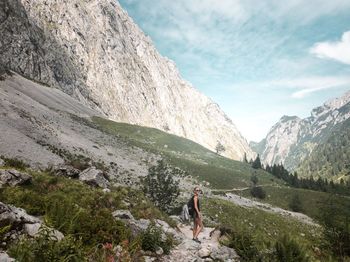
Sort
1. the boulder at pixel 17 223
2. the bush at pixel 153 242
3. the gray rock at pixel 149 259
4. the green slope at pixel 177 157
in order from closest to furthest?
the boulder at pixel 17 223 < the gray rock at pixel 149 259 < the bush at pixel 153 242 < the green slope at pixel 177 157

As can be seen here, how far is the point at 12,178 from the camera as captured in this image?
18.7 m

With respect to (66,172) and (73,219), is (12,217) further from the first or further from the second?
(66,172)

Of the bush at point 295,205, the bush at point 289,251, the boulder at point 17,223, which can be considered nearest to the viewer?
the boulder at point 17,223

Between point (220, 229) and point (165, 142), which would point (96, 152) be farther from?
point (165, 142)

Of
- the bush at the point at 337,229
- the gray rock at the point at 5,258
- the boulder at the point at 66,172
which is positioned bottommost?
the boulder at the point at 66,172

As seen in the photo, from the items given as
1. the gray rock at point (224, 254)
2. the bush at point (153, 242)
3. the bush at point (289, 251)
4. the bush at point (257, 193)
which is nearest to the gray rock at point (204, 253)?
the gray rock at point (224, 254)

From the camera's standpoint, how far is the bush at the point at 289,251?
12805 millimetres

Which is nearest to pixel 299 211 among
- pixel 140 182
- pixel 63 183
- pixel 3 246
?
pixel 140 182

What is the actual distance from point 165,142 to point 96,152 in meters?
78.6

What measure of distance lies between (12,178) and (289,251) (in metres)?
15.0

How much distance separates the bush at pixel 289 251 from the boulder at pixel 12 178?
1387 centimetres

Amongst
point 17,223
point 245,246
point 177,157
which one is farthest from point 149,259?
point 177,157

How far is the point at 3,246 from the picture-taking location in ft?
31.9

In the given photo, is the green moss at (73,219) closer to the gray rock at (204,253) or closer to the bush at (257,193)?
the gray rock at (204,253)
